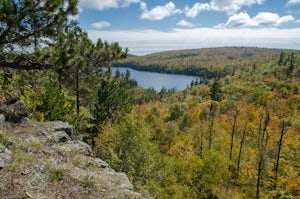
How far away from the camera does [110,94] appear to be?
24.3 meters

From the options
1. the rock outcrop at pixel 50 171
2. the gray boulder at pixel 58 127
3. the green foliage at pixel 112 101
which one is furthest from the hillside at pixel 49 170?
the green foliage at pixel 112 101

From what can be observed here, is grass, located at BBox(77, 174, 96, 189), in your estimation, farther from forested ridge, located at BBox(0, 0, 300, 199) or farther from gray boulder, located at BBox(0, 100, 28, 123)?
gray boulder, located at BBox(0, 100, 28, 123)

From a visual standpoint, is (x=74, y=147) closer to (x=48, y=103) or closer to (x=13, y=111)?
(x=13, y=111)

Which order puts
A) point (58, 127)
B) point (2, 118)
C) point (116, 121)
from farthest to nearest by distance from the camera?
1. point (116, 121)
2. point (58, 127)
3. point (2, 118)

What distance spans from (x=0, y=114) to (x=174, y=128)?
3822 centimetres

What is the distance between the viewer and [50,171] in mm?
7020

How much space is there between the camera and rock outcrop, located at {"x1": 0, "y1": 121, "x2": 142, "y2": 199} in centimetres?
620

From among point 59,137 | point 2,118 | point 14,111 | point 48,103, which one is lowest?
point 59,137

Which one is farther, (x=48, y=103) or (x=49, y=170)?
(x=48, y=103)

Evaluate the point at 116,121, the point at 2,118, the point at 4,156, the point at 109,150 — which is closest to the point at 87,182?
the point at 4,156

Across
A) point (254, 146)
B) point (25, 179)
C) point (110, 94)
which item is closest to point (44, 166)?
point (25, 179)

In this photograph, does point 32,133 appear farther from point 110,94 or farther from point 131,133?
point 110,94

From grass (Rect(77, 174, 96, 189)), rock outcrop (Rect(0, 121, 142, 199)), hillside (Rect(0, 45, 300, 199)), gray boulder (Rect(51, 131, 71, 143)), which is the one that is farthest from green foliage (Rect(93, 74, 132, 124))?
grass (Rect(77, 174, 96, 189))

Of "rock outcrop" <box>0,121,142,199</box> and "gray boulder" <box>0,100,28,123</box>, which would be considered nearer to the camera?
"rock outcrop" <box>0,121,142,199</box>
